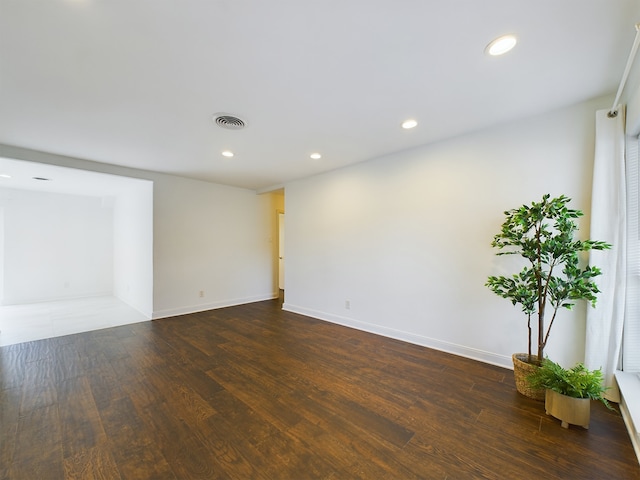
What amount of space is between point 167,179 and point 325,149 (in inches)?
120

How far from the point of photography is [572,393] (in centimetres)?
176

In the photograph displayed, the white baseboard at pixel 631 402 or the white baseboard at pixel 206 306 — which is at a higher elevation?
the white baseboard at pixel 631 402

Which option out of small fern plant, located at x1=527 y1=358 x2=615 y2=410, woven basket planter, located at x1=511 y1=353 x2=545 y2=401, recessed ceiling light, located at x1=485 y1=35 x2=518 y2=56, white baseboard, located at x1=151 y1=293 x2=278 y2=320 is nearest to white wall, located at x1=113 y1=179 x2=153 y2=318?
white baseboard, located at x1=151 y1=293 x2=278 y2=320

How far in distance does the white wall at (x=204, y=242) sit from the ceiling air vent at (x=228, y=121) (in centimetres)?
252

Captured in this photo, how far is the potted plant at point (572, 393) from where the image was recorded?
5.61 ft

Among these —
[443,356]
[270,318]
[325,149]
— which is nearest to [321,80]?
[325,149]

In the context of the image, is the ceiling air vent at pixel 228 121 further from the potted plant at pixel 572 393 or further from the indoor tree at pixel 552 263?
the potted plant at pixel 572 393

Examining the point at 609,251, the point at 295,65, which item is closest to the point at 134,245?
the point at 295,65

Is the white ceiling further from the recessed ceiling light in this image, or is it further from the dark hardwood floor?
the dark hardwood floor

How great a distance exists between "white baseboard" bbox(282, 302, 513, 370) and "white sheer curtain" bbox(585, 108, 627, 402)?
0.70 meters

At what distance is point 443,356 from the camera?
2.85 m

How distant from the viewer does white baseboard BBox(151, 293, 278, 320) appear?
4.39 meters

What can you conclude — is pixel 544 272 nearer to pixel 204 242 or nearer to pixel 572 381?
pixel 572 381

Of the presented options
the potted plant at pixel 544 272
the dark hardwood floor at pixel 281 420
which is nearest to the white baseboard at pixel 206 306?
the dark hardwood floor at pixel 281 420
